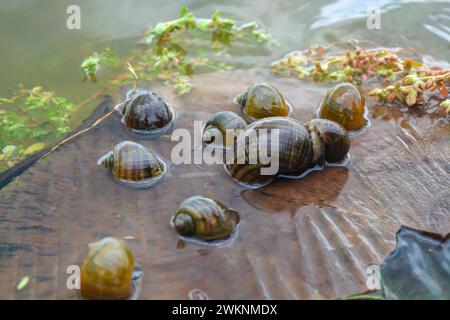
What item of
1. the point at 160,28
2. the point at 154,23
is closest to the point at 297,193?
the point at 160,28

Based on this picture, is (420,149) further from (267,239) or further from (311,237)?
(267,239)

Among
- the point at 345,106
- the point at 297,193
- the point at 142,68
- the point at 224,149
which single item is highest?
the point at 142,68

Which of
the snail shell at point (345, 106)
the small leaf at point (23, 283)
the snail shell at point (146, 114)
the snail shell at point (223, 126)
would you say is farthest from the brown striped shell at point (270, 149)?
the small leaf at point (23, 283)

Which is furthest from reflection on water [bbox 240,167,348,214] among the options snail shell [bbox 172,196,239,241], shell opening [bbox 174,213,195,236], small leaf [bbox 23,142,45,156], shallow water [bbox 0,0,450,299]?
small leaf [bbox 23,142,45,156]

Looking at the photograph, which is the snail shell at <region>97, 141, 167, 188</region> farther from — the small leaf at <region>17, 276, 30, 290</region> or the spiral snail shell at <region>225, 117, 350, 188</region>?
the small leaf at <region>17, 276, 30, 290</region>

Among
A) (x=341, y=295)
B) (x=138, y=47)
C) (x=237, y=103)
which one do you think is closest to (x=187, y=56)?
(x=138, y=47)

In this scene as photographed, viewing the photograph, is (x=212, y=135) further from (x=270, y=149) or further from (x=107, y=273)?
(x=107, y=273)
